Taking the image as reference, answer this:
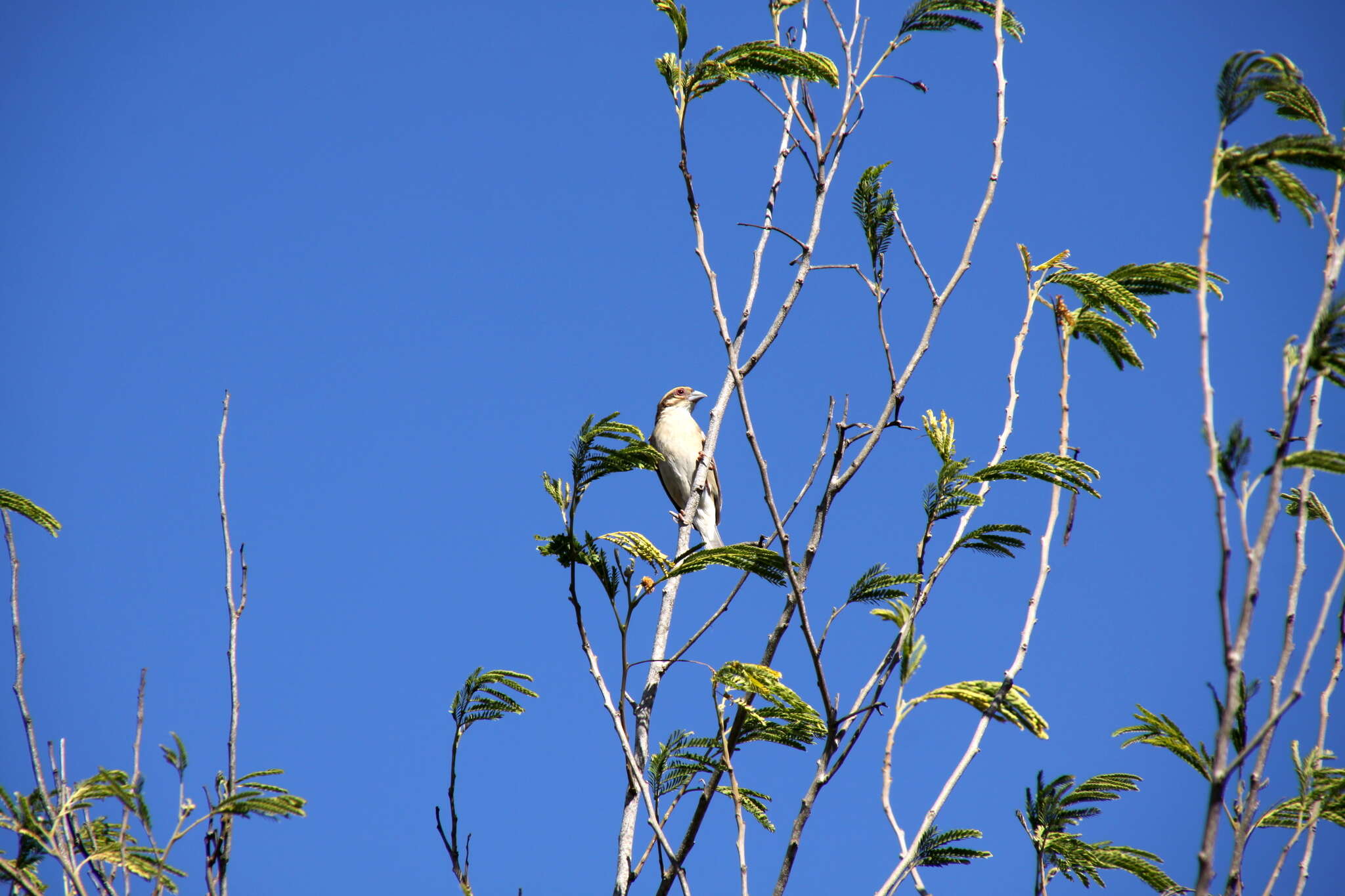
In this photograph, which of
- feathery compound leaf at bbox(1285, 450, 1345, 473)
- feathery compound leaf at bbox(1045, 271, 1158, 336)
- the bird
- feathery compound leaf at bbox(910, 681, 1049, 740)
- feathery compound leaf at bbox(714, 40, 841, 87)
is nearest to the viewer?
feathery compound leaf at bbox(1285, 450, 1345, 473)

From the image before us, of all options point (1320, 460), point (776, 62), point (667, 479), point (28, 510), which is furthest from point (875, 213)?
point (667, 479)

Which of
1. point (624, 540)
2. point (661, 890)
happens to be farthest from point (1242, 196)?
point (661, 890)

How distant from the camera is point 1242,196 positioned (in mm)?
2855

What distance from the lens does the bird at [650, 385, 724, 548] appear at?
8.34 m

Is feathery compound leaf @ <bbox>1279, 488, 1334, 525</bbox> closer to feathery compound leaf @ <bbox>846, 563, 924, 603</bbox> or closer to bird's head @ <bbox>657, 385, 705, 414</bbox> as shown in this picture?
feathery compound leaf @ <bbox>846, 563, 924, 603</bbox>

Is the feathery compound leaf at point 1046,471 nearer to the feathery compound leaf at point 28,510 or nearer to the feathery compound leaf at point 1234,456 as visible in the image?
the feathery compound leaf at point 1234,456

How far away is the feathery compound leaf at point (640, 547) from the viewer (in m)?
3.52

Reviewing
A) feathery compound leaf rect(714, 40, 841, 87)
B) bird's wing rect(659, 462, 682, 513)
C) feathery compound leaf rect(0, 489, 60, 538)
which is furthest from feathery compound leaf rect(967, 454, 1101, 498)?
bird's wing rect(659, 462, 682, 513)

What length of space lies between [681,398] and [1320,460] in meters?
6.64

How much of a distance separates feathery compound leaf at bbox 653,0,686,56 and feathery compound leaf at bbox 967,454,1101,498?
2.01 m

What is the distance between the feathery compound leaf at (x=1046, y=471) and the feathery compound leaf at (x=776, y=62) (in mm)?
1761

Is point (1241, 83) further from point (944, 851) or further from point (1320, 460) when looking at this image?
point (944, 851)

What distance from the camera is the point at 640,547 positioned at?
356 centimetres

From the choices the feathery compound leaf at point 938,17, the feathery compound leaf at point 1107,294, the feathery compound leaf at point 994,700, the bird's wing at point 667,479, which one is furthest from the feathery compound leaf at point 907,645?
the bird's wing at point 667,479
